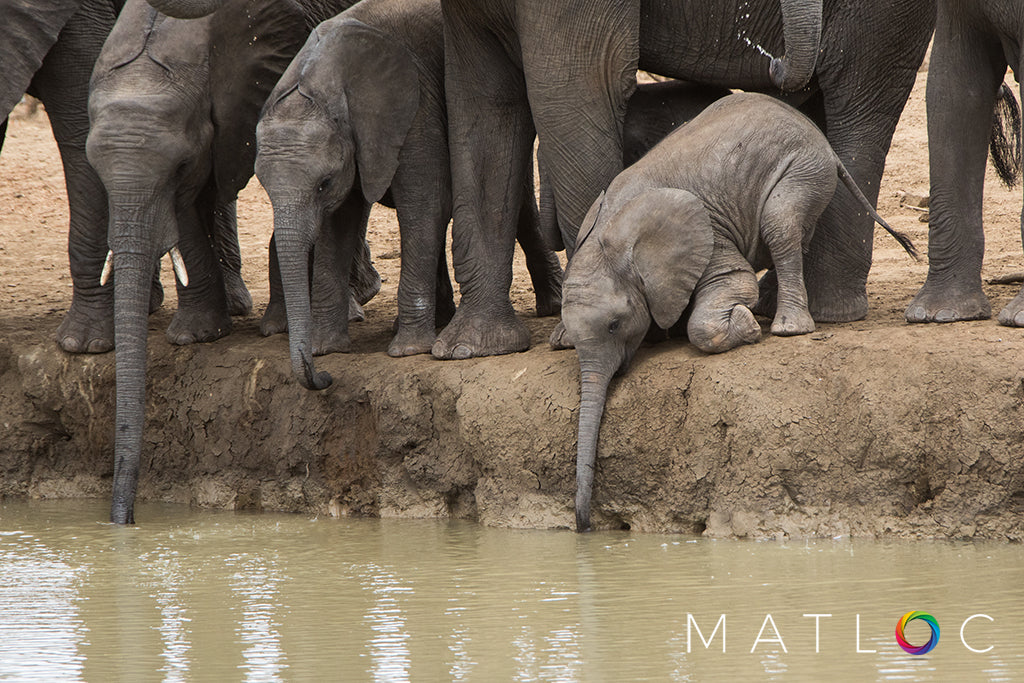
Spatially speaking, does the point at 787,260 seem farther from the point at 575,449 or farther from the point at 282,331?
the point at 282,331

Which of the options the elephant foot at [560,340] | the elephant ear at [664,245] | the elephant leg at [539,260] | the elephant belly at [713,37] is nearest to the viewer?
the elephant ear at [664,245]

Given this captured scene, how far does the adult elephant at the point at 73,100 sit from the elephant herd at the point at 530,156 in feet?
0.05

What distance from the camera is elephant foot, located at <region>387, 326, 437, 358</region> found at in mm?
6672

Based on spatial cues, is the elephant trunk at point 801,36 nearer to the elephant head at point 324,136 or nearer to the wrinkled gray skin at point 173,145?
the elephant head at point 324,136

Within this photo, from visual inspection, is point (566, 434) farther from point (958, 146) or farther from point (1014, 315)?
point (958, 146)

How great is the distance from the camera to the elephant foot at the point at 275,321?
7.14 metres

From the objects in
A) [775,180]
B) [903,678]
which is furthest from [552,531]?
[903,678]

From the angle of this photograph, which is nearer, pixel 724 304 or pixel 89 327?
pixel 724 304

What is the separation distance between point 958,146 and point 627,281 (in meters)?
1.43

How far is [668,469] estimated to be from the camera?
19.1ft

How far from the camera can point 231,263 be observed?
8.31 metres

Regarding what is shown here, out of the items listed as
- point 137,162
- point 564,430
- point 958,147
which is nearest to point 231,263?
point 137,162

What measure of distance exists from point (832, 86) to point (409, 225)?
5.89ft

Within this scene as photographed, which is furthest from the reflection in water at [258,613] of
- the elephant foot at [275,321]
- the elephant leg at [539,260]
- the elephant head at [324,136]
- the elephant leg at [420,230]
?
the elephant leg at [539,260]
